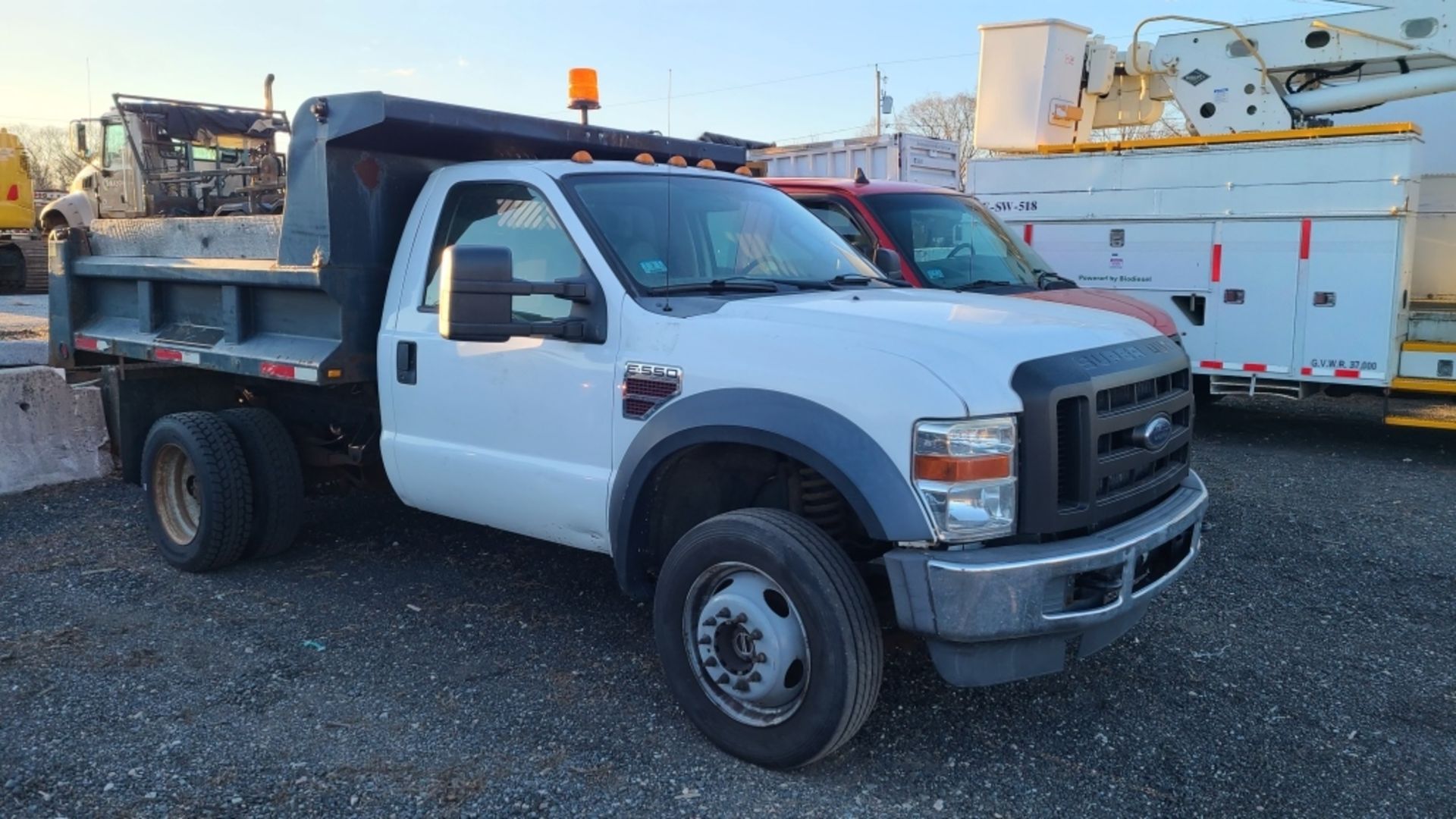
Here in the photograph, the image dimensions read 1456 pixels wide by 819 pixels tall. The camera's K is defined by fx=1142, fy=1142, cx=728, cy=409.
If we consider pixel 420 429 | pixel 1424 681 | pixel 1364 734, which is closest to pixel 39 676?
pixel 420 429

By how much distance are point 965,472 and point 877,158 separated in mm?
11625

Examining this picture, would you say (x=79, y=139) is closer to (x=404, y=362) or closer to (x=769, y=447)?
(x=404, y=362)

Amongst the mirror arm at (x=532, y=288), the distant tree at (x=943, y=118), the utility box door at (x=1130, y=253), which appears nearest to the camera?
the mirror arm at (x=532, y=288)

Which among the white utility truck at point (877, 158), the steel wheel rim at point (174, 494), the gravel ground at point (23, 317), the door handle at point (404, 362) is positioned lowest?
the steel wheel rim at point (174, 494)

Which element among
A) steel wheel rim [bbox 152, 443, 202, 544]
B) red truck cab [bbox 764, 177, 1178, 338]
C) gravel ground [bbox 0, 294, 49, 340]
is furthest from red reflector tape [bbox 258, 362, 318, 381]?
gravel ground [bbox 0, 294, 49, 340]

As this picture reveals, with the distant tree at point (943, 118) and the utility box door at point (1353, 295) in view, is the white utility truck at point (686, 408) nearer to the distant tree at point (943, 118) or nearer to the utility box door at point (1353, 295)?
the utility box door at point (1353, 295)

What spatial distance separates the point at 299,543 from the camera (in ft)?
20.7

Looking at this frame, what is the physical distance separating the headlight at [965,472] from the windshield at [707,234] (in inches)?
50.1

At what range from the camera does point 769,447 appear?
361cm

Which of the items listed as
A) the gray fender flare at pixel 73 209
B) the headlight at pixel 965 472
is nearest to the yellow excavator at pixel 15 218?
the gray fender flare at pixel 73 209

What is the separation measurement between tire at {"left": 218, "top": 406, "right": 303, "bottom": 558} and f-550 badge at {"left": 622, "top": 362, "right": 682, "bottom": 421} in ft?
8.24

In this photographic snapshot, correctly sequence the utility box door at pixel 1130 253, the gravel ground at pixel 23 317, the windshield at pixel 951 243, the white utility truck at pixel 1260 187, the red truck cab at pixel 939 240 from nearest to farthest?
1. the red truck cab at pixel 939 240
2. the windshield at pixel 951 243
3. the white utility truck at pixel 1260 187
4. the utility box door at pixel 1130 253
5. the gravel ground at pixel 23 317

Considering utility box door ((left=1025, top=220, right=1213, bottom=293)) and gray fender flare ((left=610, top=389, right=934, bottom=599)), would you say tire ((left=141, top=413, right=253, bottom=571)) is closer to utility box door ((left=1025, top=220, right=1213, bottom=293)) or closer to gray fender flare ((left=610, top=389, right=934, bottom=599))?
gray fender flare ((left=610, top=389, right=934, bottom=599))

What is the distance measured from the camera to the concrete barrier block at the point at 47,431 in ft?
23.2
